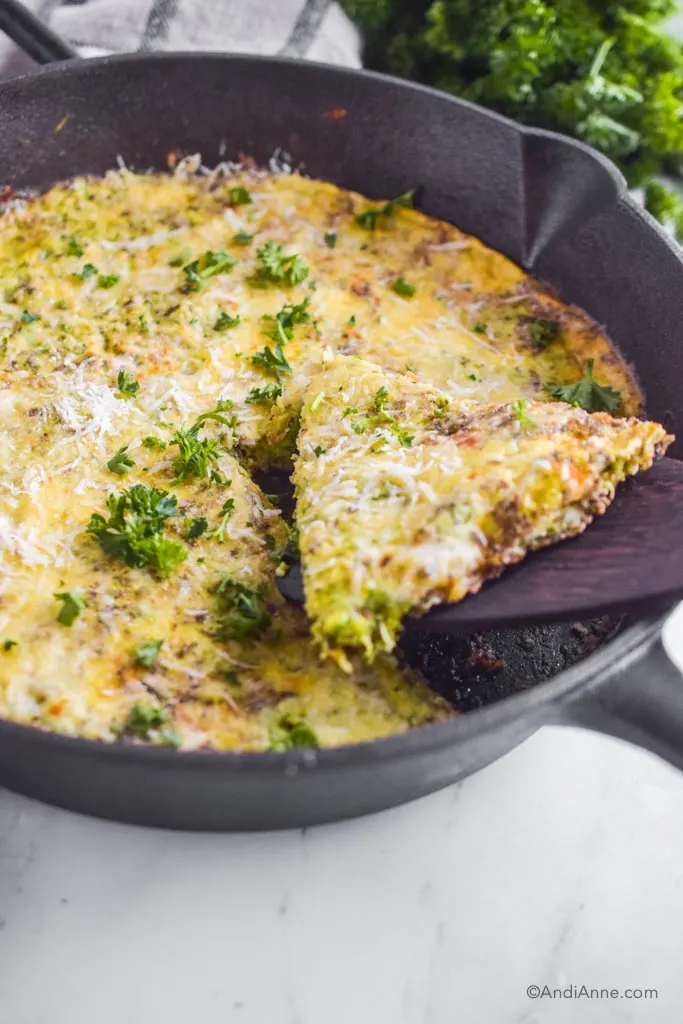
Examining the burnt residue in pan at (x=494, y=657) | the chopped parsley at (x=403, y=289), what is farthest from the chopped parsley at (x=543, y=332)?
the burnt residue in pan at (x=494, y=657)

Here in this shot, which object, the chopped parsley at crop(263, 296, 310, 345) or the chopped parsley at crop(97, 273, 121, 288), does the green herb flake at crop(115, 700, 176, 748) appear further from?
the chopped parsley at crop(97, 273, 121, 288)

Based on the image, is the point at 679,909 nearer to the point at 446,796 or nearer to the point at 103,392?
the point at 446,796

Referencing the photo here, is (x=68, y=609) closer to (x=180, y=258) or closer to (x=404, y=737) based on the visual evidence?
(x=404, y=737)

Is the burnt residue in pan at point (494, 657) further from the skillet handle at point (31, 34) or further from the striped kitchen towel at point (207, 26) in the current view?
the striped kitchen towel at point (207, 26)

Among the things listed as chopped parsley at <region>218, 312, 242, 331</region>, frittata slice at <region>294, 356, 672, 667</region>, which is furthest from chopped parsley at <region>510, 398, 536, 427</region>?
chopped parsley at <region>218, 312, 242, 331</region>

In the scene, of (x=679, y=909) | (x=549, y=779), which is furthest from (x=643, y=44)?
(x=679, y=909)

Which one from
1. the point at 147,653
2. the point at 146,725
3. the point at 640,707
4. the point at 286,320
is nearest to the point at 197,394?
the point at 286,320
